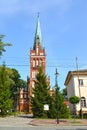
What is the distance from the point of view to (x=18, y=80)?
4099 inches

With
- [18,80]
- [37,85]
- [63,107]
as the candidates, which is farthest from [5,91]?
[18,80]

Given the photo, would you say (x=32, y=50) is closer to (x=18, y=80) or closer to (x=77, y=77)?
(x=18, y=80)

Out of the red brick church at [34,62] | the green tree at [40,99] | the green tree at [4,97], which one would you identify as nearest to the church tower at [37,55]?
the red brick church at [34,62]

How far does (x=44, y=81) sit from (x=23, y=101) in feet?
187

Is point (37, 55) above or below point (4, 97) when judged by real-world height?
above

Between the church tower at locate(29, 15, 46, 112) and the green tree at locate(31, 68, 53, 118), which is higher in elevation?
the church tower at locate(29, 15, 46, 112)

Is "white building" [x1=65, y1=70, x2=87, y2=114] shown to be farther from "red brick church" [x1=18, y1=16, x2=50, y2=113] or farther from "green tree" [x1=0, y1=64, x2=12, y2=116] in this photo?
"red brick church" [x1=18, y1=16, x2=50, y2=113]

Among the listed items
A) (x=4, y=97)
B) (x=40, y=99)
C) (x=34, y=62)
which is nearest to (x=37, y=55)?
(x=34, y=62)

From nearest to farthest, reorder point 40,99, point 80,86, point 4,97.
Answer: point 40,99 < point 80,86 < point 4,97

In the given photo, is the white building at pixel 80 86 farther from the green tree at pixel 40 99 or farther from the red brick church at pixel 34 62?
the red brick church at pixel 34 62

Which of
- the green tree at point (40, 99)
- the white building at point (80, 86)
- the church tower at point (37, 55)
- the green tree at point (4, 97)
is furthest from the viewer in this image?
the church tower at point (37, 55)

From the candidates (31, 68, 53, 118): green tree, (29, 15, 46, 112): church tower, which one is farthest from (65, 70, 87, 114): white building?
Result: (29, 15, 46, 112): church tower

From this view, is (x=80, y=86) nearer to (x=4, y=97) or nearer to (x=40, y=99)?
(x=40, y=99)

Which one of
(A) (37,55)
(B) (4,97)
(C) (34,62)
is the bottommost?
(B) (4,97)
